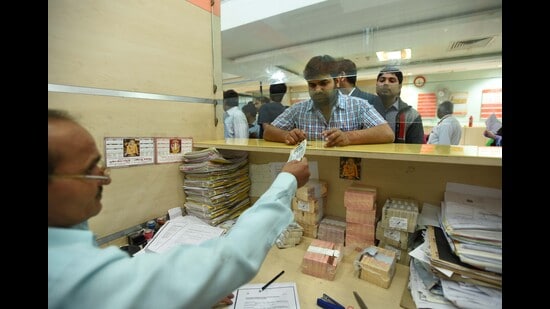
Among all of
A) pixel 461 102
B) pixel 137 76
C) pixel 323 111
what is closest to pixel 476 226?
pixel 323 111

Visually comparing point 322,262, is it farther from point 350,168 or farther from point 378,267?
point 350,168

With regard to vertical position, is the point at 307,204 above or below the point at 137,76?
below

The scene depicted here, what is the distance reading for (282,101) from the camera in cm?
201

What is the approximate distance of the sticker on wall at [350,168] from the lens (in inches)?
41.4

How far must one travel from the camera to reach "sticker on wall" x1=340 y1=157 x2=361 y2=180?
105 cm

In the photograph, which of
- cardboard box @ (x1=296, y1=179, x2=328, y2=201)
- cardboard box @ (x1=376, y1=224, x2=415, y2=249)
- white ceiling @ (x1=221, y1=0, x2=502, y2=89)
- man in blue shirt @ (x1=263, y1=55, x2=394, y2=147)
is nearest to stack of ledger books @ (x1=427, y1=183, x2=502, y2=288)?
cardboard box @ (x1=376, y1=224, x2=415, y2=249)

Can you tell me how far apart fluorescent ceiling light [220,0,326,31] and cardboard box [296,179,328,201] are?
2478mm

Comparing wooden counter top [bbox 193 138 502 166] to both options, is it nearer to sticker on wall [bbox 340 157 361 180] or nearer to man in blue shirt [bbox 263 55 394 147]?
sticker on wall [bbox 340 157 361 180]

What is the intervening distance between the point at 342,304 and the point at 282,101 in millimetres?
1579

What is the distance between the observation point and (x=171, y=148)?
44.9 inches

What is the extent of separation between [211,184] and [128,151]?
384 millimetres

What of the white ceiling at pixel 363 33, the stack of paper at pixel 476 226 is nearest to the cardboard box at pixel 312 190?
the stack of paper at pixel 476 226
